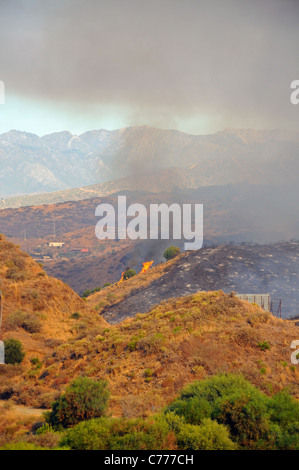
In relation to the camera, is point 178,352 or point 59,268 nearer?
point 178,352

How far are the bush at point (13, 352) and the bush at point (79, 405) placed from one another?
12688 millimetres

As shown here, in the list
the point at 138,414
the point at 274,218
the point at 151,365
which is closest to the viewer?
the point at 138,414

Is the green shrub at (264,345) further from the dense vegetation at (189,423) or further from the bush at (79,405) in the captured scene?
the bush at (79,405)

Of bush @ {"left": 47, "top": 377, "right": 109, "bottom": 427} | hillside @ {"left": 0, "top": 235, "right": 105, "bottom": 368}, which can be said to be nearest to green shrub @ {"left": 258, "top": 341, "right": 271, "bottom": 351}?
bush @ {"left": 47, "top": 377, "right": 109, "bottom": 427}

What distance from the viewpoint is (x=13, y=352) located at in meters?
29.1

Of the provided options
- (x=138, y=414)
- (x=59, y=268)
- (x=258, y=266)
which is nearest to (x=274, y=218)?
(x=59, y=268)

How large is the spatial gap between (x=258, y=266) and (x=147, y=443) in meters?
59.2

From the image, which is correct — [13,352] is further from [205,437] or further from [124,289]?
[124,289]

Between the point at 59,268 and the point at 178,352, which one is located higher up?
the point at 59,268

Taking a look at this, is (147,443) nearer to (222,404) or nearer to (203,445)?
(203,445)

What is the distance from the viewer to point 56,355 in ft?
99.8

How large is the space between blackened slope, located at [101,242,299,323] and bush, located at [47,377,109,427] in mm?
40021

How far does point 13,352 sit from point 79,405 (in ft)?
45.8

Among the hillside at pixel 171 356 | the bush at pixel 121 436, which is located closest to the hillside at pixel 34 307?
the hillside at pixel 171 356
